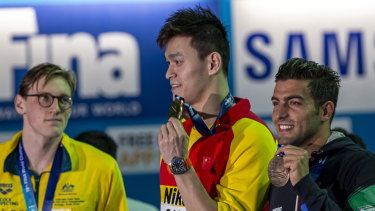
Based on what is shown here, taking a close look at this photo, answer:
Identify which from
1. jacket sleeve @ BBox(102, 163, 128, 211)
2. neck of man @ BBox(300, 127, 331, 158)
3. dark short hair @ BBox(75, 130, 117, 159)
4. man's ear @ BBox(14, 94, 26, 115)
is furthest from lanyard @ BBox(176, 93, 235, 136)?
dark short hair @ BBox(75, 130, 117, 159)

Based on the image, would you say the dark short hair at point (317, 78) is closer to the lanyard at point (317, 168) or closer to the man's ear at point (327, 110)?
the man's ear at point (327, 110)

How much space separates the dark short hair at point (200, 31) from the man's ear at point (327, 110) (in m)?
0.54

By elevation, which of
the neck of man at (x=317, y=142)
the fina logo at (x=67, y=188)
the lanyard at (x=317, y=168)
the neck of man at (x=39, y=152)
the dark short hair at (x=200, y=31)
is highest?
the dark short hair at (x=200, y=31)

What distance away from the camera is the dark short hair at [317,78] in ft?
8.63

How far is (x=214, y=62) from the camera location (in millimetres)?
2955

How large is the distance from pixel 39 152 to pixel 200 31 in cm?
127

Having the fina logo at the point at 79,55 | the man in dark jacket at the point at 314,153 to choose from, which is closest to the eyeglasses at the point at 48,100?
the man in dark jacket at the point at 314,153

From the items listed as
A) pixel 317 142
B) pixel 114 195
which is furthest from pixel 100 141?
pixel 317 142

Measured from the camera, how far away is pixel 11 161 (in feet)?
12.1

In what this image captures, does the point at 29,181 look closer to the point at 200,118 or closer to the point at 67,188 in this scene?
the point at 67,188

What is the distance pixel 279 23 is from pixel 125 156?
1.63m

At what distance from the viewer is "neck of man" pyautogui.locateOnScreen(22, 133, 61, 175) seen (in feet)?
12.1

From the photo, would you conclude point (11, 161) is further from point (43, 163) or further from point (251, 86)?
point (251, 86)

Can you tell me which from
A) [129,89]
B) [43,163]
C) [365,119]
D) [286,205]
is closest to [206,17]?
[286,205]
